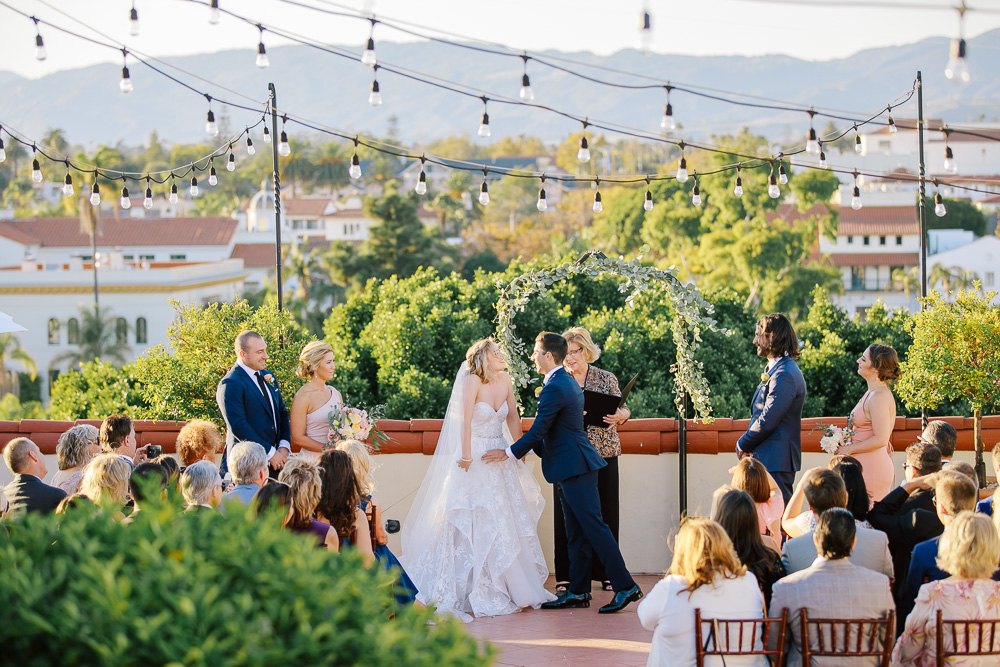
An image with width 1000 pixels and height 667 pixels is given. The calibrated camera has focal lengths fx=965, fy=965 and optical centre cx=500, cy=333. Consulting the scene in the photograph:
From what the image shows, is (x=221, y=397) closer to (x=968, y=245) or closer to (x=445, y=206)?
(x=968, y=245)

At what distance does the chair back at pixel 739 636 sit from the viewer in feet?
10.7

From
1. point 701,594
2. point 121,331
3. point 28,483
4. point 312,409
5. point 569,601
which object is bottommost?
point 569,601

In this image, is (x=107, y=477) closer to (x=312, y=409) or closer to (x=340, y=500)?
(x=340, y=500)

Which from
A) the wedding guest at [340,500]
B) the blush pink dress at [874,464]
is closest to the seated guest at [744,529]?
the wedding guest at [340,500]

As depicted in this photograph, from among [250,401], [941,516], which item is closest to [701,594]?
[941,516]

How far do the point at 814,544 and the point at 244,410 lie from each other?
130 inches

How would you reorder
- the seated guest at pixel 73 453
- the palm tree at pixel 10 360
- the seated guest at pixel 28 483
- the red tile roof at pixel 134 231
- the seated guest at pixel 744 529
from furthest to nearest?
the red tile roof at pixel 134 231 → the palm tree at pixel 10 360 → the seated guest at pixel 73 453 → the seated guest at pixel 28 483 → the seated guest at pixel 744 529

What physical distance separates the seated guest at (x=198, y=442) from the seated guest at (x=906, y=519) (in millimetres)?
3234

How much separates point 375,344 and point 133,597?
12.4 meters

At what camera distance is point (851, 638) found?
130 inches

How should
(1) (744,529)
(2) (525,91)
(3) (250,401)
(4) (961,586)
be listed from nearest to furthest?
(4) (961,586) → (1) (744,529) → (3) (250,401) → (2) (525,91)

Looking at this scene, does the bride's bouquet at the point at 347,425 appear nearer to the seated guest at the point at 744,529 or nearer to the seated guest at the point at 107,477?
the seated guest at the point at 107,477

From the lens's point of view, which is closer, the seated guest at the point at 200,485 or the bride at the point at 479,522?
the seated guest at the point at 200,485

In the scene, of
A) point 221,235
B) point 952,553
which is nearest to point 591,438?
point 952,553
